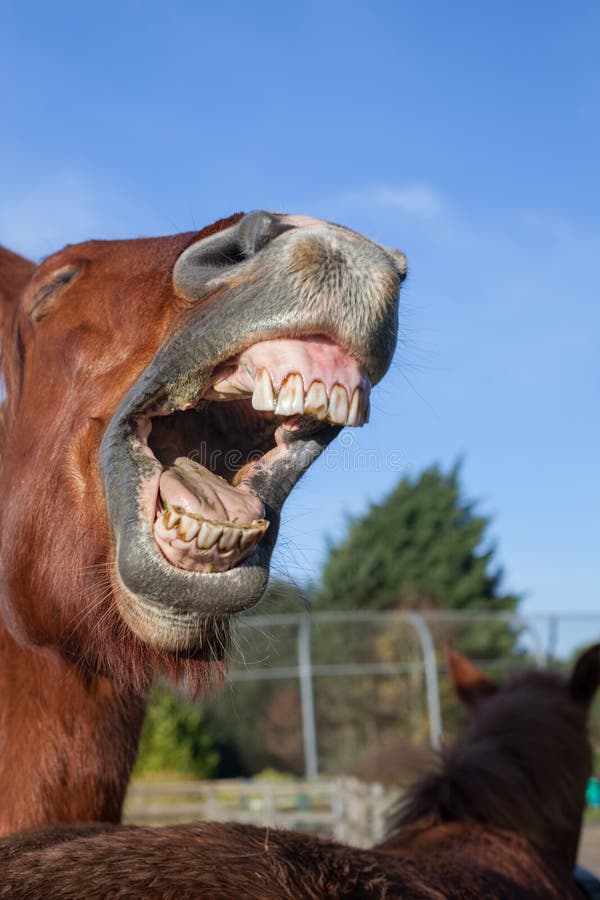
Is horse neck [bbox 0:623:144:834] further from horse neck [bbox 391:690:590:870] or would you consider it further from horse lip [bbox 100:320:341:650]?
horse neck [bbox 391:690:590:870]

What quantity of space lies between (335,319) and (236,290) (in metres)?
0.21

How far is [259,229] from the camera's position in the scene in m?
Result: 1.66

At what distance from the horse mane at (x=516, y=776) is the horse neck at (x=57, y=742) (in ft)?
3.16

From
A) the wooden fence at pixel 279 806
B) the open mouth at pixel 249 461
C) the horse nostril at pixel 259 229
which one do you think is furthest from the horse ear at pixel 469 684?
the wooden fence at pixel 279 806

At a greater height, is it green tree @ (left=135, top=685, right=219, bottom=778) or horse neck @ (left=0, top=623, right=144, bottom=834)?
horse neck @ (left=0, top=623, right=144, bottom=834)

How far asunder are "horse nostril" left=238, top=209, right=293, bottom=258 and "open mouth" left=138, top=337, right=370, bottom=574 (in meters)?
0.21

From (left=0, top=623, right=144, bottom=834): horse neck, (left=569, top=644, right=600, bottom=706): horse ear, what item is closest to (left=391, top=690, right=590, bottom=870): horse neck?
(left=569, top=644, right=600, bottom=706): horse ear

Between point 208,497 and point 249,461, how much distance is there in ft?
1.05

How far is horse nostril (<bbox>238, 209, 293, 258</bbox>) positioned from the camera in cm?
166

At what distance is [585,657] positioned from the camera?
3.55 meters

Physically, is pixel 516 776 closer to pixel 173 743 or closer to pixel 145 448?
pixel 145 448

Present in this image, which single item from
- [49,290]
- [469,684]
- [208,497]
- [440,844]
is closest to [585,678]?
[469,684]

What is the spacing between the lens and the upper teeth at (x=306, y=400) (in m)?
1.58

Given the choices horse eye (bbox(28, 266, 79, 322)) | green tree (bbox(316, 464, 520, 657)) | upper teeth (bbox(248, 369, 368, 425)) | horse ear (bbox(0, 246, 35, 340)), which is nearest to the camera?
upper teeth (bbox(248, 369, 368, 425))
